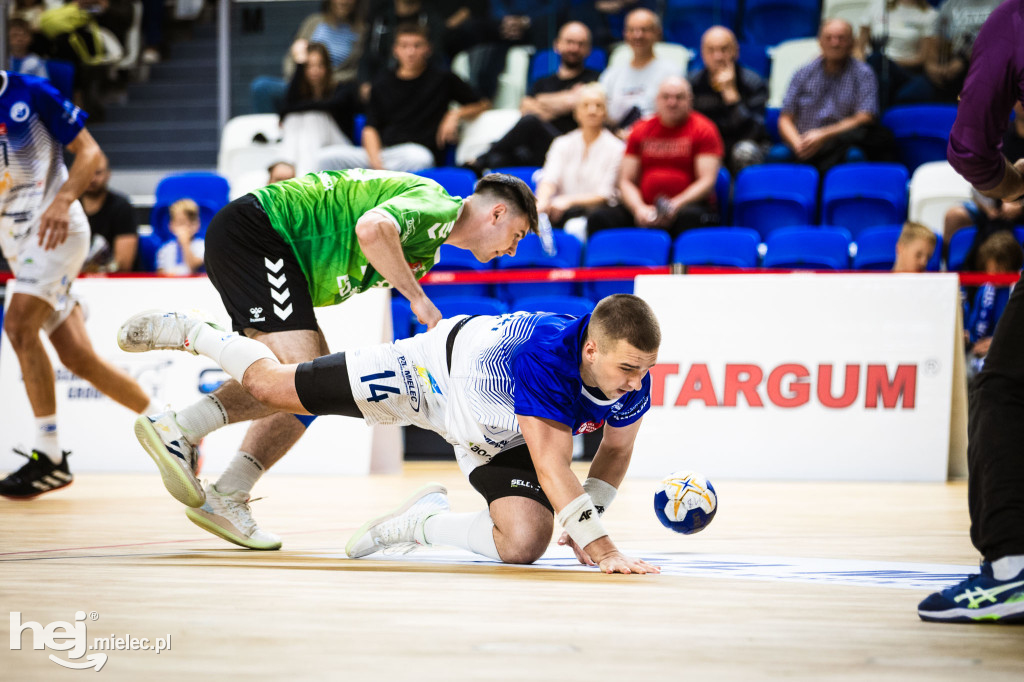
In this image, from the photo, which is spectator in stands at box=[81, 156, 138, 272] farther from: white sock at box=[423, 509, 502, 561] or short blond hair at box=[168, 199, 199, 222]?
white sock at box=[423, 509, 502, 561]

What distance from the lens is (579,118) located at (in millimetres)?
9695

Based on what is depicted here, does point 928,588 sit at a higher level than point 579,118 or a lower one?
lower

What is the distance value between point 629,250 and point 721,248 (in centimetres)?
73

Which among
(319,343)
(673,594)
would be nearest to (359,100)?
(319,343)

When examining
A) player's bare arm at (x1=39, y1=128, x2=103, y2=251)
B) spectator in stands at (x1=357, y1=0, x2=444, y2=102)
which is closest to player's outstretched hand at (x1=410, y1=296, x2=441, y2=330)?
player's bare arm at (x1=39, y1=128, x2=103, y2=251)

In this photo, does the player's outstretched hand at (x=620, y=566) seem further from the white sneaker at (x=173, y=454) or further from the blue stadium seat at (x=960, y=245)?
the blue stadium seat at (x=960, y=245)

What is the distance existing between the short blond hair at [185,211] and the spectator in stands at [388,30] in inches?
99.2

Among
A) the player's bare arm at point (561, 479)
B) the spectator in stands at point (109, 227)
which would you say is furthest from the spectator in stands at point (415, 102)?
the player's bare arm at point (561, 479)

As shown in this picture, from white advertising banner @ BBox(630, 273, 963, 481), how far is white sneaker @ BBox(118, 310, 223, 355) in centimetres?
380

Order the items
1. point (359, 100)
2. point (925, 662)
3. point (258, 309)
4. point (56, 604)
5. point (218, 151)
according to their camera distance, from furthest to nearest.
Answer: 1. point (218, 151)
2. point (359, 100)
3. point (258, 309)
4. point (56, 604)
5. point (925, 662)

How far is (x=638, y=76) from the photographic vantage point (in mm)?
10547

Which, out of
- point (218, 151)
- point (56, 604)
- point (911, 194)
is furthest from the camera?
point (218, 151)

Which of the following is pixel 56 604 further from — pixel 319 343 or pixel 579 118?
pixel 579 118

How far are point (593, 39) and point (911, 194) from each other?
3845 millimetres
